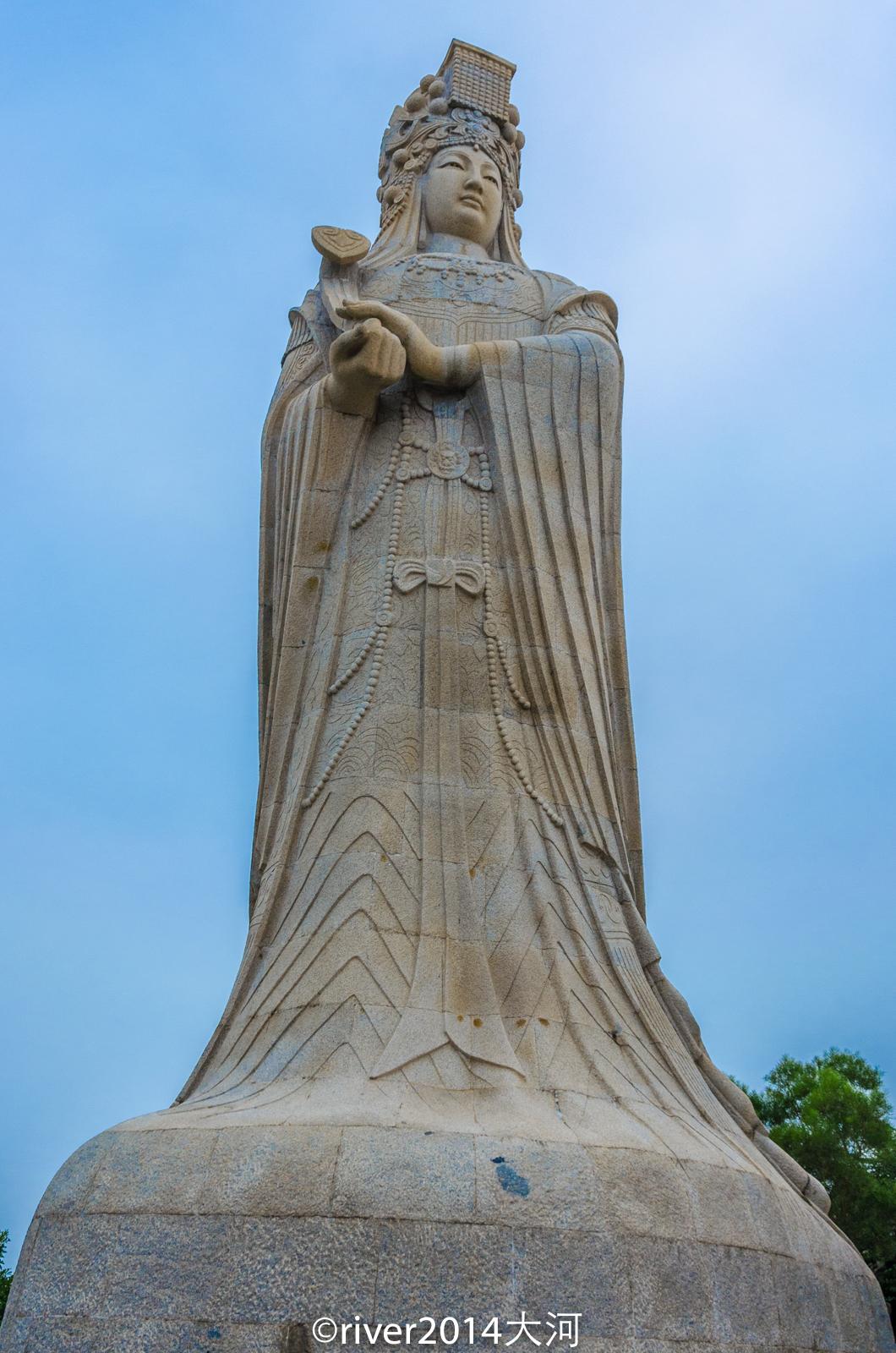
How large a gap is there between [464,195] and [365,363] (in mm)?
2479

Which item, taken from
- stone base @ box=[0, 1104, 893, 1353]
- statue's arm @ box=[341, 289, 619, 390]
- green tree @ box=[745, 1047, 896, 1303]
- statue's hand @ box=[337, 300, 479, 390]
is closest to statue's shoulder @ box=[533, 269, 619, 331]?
statue's arm @ box=[341, 289, 619, 390]

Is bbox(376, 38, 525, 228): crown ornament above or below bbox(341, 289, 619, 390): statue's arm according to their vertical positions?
above

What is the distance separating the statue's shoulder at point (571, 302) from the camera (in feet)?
26.0

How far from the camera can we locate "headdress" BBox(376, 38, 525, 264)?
883 cm

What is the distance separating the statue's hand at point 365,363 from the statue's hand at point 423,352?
8 centimetres

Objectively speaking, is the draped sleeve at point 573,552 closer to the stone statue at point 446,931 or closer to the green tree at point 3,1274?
the stone statue at point 446,931

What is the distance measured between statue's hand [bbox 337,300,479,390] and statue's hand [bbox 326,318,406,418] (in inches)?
3.1

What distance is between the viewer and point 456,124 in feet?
29.0

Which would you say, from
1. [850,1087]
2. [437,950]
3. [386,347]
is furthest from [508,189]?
[850,1087]

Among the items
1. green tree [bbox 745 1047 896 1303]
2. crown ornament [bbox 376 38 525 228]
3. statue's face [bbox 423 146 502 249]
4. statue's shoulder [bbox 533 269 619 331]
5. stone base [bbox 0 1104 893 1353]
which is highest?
crown ornament [bbox 376 38 525 228]

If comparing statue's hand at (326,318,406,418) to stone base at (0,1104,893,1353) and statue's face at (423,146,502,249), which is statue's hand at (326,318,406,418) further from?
stone base at (0,1104,893,1353)

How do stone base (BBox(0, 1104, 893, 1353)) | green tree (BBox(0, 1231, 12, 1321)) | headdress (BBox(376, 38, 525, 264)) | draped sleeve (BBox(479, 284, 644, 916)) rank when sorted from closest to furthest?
stone base (BBox(0, 1104, 893, 1353)) → draped sleeve (BBox(479, 284, 644, 916)) → headdress (BBox(376, 38, 525, 264)) → green tree (BBox(0, 1231, 12, 1321))

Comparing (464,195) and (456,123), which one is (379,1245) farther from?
(456,123)

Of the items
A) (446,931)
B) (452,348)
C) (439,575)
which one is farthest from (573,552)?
(446,931)
